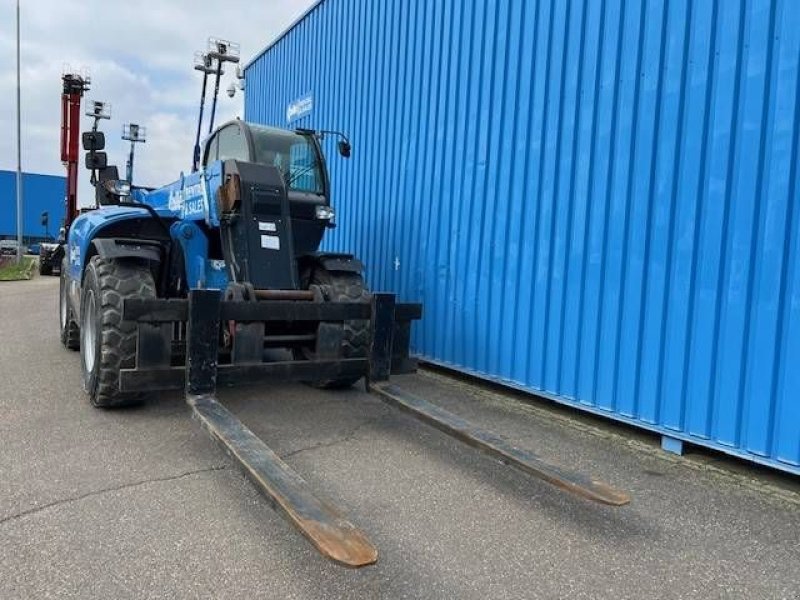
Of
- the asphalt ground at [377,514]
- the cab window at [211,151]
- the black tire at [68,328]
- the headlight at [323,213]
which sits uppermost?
the cab window at [211,151]

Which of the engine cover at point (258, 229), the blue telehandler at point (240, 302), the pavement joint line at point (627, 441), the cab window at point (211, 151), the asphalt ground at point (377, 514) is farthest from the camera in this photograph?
the cab window at point (211, 151)

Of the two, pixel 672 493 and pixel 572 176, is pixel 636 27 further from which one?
pixel 672 493

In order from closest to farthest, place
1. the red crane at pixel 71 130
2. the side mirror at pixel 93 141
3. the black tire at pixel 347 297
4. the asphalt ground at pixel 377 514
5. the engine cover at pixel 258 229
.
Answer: the asphalt ground at pixel 377 514
the engine cover at pixel 258 229
the black tire at pixel 347 297
the side mirror at pixel 93 141
the red crane at pixel 71 130

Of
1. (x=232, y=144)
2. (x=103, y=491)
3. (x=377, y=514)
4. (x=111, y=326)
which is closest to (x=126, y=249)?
(x=111, y=326)

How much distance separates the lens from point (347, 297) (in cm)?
580

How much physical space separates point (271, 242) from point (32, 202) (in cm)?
5682

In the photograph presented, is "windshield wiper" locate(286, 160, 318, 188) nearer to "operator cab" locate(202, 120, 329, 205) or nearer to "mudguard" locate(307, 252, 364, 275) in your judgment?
"operator cab" locate(202, 120, 329, 205)

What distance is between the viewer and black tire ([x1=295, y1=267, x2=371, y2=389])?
18.6ft

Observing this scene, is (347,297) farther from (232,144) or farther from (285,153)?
(232,144)

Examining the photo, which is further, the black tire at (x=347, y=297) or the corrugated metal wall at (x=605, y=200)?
the black tire at (x=347, y=297)

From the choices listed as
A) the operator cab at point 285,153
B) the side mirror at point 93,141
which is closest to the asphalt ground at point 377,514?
the operator cab at point 285,153

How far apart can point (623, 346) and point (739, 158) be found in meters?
1.68

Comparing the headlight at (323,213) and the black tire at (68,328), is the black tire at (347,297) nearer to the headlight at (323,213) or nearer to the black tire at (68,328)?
the headlight at (323,213)

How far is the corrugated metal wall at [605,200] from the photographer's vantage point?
4395mm
